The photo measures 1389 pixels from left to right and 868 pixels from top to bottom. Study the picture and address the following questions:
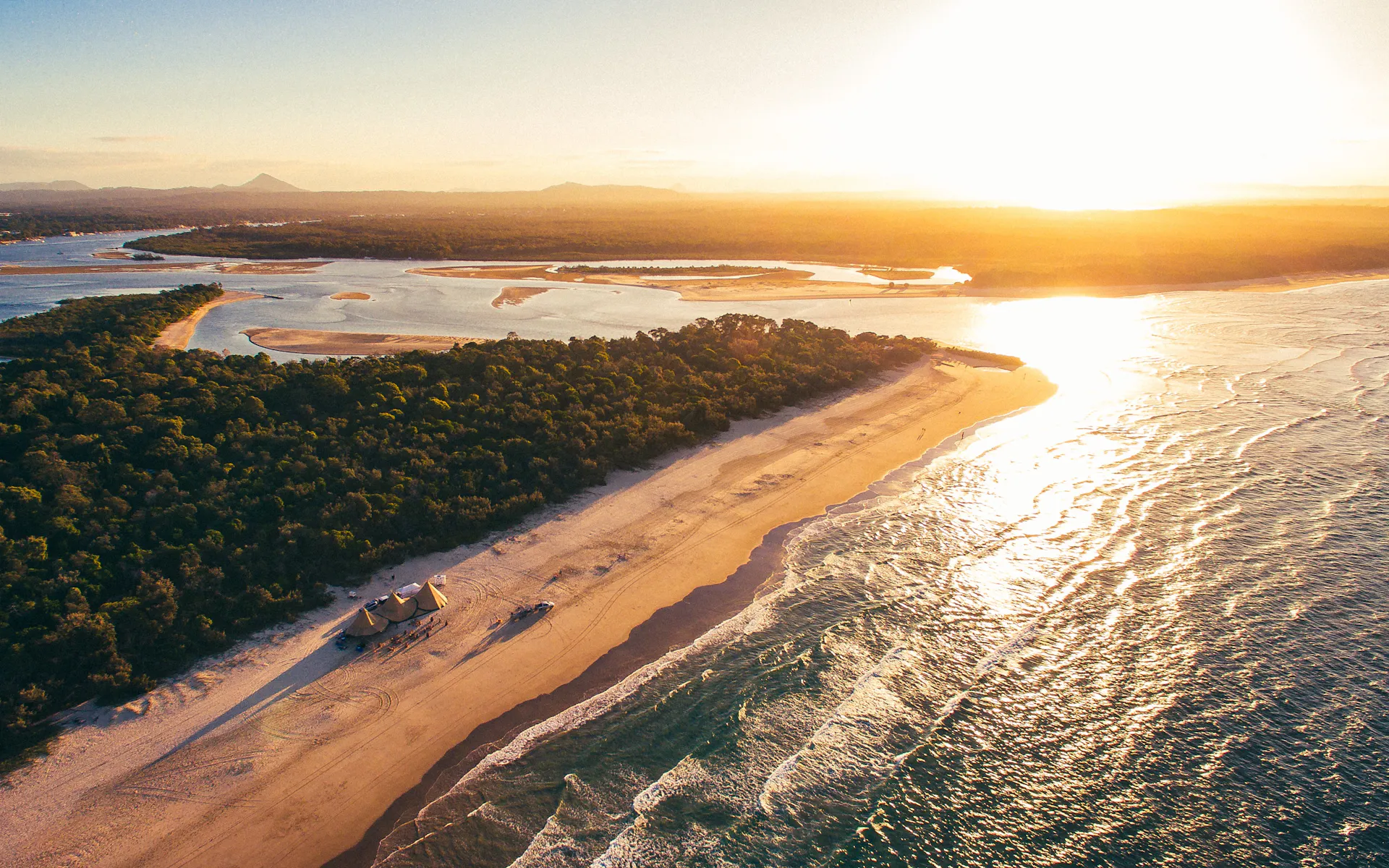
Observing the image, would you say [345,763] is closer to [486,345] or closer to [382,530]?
[382,530]

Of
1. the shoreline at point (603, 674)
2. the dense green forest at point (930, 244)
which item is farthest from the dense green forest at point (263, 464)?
the dense green forest at point (930, 244)

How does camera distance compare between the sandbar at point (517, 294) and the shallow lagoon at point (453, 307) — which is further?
the sandbar at point (517, 294)

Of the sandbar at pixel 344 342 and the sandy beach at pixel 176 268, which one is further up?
the sandy beach at pixel 176 268

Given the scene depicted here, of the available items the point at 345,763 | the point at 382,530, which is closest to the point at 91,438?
the point at 382,530

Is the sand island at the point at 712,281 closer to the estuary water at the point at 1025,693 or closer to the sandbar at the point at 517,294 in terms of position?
the sandbar at the point at 517,294

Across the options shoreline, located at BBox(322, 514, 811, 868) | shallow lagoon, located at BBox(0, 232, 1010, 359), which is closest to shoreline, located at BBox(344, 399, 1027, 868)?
shoreline, located at BBox(322, 514, 811, 868)

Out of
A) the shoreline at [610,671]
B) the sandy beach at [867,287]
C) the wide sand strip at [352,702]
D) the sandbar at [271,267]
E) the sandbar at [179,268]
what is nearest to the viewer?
the wide sand strip at [352,702]

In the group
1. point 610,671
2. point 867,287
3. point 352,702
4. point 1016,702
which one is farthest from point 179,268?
point 1016,702
